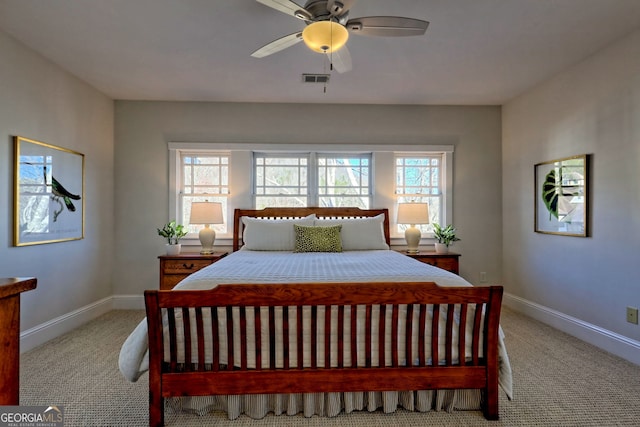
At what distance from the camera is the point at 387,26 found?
6.34ft

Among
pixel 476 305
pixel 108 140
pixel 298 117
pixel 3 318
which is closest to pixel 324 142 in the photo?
pixel 298 117

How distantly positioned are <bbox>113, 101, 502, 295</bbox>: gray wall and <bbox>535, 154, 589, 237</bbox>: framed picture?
27.1 inches

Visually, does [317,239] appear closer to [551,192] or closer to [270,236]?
[270,236]

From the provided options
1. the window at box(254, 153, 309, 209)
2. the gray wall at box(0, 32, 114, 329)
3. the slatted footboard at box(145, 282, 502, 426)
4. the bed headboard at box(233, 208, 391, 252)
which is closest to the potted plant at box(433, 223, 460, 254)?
the bed headboard at box(233, 208, 391, 252)

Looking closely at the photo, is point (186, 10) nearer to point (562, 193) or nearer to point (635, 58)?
point (635, 58)

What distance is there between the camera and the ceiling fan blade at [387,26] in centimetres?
188

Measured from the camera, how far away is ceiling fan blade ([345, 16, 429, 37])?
6.17 feet

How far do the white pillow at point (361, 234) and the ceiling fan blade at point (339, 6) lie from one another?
2.15 metres

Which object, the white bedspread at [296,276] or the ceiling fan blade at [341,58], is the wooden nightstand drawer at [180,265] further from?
the ceiling fan blade at [341,58]

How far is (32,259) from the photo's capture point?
2.87m

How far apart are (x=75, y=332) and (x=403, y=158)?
13.7 feet

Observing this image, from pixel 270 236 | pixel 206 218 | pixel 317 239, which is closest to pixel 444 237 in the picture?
pixel 317 239

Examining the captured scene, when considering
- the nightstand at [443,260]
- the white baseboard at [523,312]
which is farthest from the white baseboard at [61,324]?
the nightstand at [443,260]

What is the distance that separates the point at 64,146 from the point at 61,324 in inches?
69.5
